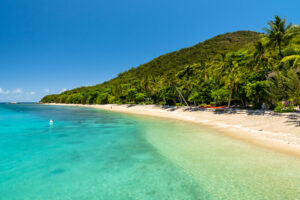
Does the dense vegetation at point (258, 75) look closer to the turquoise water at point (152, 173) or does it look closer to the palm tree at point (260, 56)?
the palm tree at point (260, 56)

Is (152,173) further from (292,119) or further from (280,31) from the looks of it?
(280,31)

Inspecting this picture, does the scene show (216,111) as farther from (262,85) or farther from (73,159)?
(73,159)

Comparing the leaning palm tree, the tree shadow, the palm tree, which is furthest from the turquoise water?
the leaning palm tree

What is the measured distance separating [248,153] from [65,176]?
949 cm

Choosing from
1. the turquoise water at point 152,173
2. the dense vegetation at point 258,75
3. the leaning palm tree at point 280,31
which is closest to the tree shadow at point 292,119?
the dense vegetation at point 258,75

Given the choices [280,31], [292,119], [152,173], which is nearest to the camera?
[152,173]

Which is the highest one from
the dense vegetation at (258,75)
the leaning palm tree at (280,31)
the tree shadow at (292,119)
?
the leaning palm tree at (280,31)

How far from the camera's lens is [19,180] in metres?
6.74

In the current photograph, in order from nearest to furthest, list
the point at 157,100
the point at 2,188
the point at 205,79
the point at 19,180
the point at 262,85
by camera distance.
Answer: the point at 2,188
the point at 19,180
the point at 262,85
the point at 205,79
the point at 157,100

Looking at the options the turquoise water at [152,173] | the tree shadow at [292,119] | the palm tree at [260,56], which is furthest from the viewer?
the palm tree at [260,56]

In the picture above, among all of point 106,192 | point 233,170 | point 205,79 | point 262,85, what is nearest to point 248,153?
point 233,170

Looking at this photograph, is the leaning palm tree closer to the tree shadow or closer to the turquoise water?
the tree shadow

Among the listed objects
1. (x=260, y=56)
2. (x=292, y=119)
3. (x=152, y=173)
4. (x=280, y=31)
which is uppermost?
(x=280, y=31)

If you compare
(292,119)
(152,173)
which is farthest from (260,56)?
(152,173)
